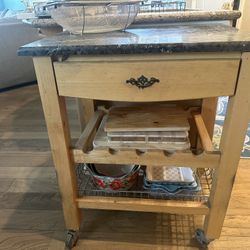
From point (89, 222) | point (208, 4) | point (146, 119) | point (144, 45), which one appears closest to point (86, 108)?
→ point (146, 119)

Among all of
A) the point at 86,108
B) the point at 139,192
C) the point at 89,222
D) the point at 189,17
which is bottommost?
the point at 89,222

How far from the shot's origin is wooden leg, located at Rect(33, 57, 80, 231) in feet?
2.13

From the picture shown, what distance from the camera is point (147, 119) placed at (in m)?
0.83

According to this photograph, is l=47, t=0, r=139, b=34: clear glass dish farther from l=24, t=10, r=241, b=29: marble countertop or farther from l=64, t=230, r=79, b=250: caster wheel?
l=64, t=230, r=79, b=250: caster wheel

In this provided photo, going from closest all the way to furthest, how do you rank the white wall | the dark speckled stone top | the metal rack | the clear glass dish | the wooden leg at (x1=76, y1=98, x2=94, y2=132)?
the dark speckled stone top < the clear glass dish < the metal rack < the wooden leg at (x1=76, y1=98, x2=94, y2=132) < the white wall

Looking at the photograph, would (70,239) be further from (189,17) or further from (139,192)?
(189,17)

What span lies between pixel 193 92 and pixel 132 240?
0.61m

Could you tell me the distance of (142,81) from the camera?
613 mm

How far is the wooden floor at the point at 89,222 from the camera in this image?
0.92 metres

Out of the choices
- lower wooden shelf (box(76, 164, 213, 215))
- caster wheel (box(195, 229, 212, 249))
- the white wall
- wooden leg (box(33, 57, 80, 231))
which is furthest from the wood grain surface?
the white wall

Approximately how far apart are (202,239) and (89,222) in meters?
0.43

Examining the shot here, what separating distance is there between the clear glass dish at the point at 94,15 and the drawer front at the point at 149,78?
0.20 metres

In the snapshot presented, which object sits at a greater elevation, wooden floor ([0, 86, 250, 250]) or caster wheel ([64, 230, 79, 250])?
caster wheel ([64, 230, 79, 250])

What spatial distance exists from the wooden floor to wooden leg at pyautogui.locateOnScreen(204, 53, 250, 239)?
0.14 m
